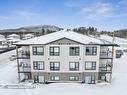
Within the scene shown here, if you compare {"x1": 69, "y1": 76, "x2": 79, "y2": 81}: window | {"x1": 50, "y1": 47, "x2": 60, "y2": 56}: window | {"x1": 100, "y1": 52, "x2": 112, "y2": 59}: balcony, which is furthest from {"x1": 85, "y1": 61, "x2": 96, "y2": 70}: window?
{"x1": 50, "y1": 47, "x2": 60, "y2": 56}: window

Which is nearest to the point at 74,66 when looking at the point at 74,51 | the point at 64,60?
the point at 64,60

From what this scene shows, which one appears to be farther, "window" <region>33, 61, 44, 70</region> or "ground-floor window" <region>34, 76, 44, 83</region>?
"ground-floor window" <region>34, 76, 44, 83</region>

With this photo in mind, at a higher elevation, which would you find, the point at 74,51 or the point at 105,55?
the point at 74,51

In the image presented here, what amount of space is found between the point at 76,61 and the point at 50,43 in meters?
5.02

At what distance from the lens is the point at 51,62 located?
26297 mm

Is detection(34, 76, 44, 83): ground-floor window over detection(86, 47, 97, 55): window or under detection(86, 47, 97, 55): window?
under

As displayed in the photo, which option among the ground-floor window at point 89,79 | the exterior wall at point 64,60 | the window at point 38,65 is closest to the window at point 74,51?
the exterior wall at point 64,60

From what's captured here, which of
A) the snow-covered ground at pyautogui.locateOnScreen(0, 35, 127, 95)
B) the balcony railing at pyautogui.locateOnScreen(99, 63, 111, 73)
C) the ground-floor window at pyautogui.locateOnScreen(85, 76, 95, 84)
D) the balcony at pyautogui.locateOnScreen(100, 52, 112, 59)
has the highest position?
the balcony at pyautogui.locateOnScreen(100, 52, 112, 59)

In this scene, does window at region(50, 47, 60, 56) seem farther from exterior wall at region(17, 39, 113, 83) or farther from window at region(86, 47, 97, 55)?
window at region(86, 47, 97, 55)

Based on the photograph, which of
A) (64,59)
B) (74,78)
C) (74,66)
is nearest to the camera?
(64,59)

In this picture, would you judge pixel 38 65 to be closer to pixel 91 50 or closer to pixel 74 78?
pixel 74 78

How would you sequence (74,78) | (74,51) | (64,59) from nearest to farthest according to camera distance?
(74,51)
(64,59)
(74,78)

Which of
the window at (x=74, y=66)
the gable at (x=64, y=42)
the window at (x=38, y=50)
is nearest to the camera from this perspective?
the gable at (x=64, y=42)

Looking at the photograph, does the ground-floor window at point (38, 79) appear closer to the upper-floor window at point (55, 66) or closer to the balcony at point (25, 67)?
the balcony at point (25, 67)
